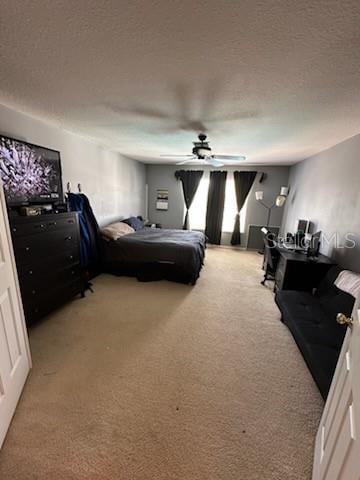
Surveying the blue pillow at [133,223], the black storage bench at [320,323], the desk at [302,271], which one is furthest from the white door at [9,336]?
the blue pillow at [133,223]

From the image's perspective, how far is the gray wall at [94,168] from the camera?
2.54 meters

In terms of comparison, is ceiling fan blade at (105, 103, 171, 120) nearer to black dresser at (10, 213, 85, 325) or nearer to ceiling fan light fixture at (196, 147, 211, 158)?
ceiling fan light fixture at (196, 147, 211, 158)

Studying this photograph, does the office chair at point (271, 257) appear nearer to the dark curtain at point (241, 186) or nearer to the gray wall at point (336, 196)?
the gray wall at point (336, 196)

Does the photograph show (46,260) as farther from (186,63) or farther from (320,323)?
(320,323)

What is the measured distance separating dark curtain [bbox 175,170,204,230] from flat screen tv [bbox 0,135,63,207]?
12.1ft

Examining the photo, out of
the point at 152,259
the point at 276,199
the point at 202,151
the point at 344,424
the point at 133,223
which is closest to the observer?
the point at 344,424

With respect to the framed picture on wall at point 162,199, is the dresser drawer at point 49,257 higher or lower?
lower

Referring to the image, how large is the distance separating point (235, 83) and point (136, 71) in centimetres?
75

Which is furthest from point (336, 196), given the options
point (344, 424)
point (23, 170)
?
point (23, 170)

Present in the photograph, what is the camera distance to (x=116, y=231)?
4016 mm

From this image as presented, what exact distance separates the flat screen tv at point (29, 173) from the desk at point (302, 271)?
3.35m

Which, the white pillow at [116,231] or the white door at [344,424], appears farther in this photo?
the white pillow at [116,231]

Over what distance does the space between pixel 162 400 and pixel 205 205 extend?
5.26 metres

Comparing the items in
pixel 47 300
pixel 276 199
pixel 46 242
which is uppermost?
pixel 276 199
